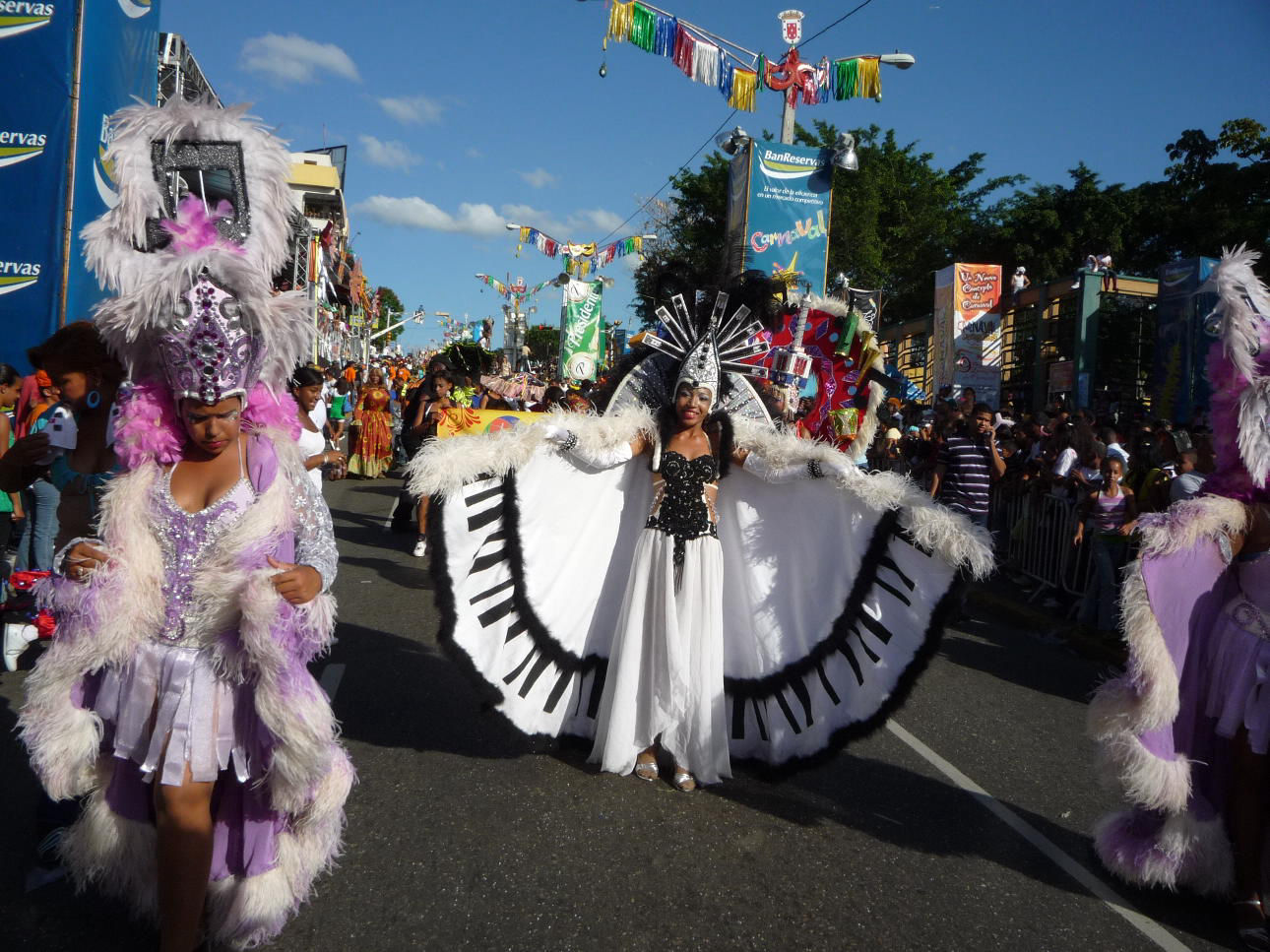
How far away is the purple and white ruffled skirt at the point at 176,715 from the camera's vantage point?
2436 mm

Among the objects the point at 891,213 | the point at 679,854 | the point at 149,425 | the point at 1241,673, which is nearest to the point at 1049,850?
the point at 1241,673

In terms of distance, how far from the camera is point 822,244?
1398cm

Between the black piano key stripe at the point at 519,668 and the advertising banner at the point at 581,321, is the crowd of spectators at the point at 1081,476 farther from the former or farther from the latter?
the advertising banner at the point at 581,321

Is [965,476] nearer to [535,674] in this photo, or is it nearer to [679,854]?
[535,674]

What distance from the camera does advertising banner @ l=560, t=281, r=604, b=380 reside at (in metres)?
21.8

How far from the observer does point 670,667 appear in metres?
3.96

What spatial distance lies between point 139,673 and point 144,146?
4.94 feet

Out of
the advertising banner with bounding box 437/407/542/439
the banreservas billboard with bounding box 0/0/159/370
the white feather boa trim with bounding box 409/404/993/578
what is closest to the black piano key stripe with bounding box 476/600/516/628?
the white feather boa trim with bounding box 409/404/993/578

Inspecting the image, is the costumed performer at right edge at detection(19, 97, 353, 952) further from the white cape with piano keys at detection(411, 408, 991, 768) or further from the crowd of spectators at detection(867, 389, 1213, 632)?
the crowd of spectators at detection(867, 389, 1213, 632)

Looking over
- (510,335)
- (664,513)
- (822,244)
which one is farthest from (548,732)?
(510,335)

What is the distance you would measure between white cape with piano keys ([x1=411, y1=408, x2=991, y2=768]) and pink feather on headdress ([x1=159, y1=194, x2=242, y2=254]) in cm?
138

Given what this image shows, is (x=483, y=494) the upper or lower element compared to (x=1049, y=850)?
upper

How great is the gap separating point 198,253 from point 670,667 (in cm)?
248

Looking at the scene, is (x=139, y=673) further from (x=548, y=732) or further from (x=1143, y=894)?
(x=1143, y=894)
